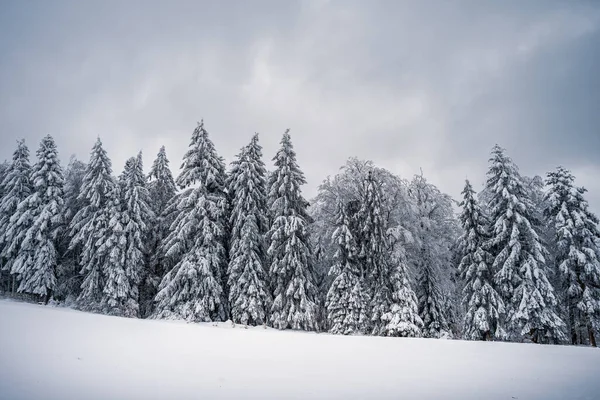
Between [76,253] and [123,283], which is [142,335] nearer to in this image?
[123,283]

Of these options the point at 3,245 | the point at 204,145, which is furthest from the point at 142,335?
the point at 3,245

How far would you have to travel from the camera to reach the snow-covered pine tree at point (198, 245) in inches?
966

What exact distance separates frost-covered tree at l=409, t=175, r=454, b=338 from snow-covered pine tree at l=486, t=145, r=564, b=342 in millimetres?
3472

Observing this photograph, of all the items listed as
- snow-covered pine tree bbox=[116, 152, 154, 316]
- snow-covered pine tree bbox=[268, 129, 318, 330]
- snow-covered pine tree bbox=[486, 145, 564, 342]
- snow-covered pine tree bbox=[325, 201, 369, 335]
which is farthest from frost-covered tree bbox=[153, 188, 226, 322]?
snow-covered pine tree bbox=[486, 145, 564, 342]

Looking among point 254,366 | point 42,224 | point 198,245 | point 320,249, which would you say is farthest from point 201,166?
point 254,366

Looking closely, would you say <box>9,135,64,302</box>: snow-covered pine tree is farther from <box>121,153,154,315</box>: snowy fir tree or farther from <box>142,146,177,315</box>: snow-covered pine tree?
<box>142,146,177,315</box>: snow-covered pine tree

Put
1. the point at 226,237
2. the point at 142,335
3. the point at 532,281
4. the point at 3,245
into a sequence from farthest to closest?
the point at 3,245, the point at 226,237, the point at 532,281, the point at 142,335

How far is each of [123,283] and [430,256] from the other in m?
23.5

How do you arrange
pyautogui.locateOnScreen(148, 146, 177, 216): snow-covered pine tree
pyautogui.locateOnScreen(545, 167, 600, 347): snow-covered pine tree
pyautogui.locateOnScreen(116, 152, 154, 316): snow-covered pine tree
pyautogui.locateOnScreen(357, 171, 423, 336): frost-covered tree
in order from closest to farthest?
pyautogui.locateOnScreen(357, 171, 423, 336): frost-covered tree
pyautogui.locateOnScreen(545, 167, 600, 347): snow-covered pine tree
pyautogui.locateOnScreen(116, 152, 154, 316): snow-covered pine tree
pyautogui.locateOnScreen(148, 146, 177, 216): snow-covered pine tree

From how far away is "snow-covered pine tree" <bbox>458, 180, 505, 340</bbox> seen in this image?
23.7 m

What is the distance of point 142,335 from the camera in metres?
11.9

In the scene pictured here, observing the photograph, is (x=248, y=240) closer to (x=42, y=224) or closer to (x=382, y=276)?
(x=382, y=276)

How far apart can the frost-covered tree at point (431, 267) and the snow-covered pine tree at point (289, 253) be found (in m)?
8.15

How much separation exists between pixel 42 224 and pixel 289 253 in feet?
67.5
